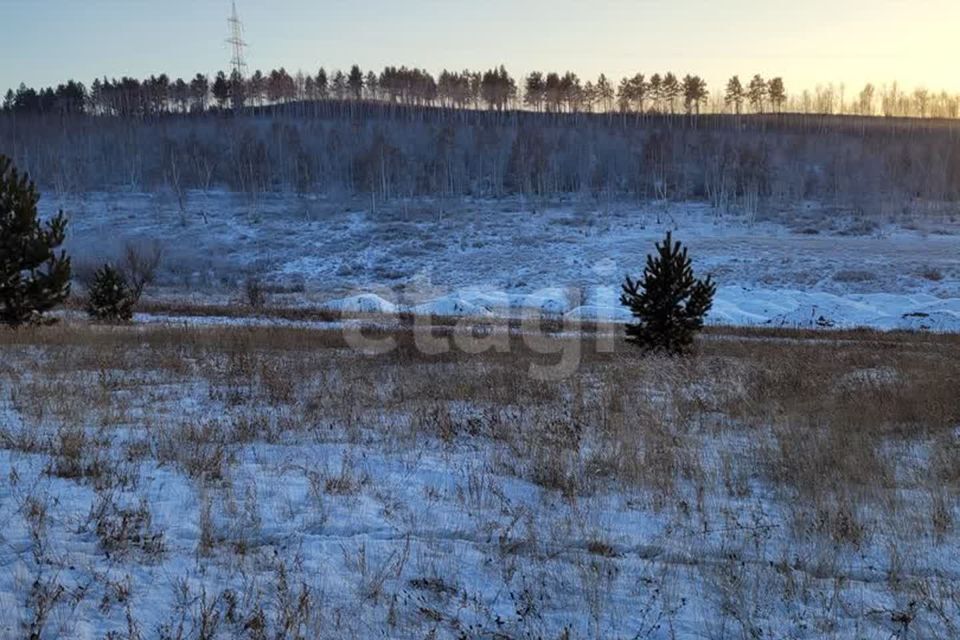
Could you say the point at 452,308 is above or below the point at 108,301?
below

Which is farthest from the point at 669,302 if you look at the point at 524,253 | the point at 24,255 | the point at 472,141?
the point at 472,141

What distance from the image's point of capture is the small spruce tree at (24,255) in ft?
47.5

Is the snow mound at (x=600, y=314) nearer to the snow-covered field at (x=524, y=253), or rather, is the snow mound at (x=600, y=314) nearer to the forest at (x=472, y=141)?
the snow-covered field at (x=524, y=253)

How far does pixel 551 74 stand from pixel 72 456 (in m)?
124

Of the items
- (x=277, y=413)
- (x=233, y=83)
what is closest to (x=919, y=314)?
(x=277, y=413)

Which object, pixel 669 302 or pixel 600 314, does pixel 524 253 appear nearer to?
pixel 600 314

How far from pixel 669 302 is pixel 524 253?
38581 millimetres

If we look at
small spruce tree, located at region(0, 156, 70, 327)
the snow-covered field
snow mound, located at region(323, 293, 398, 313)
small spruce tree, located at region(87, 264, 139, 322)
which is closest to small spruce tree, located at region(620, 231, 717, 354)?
small spruce tree, located at region(0, 156, 70, 327)

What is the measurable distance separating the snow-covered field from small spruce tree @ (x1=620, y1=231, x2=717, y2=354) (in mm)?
16662

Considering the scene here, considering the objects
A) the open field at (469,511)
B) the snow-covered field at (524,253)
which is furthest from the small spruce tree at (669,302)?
the snow-covered field at (524,253)

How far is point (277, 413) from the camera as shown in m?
7.41

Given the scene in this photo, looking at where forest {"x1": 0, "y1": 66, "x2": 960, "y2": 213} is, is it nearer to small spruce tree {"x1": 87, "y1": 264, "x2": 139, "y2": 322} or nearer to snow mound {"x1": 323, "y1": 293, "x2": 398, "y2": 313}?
snow mound {"x1": 323, "y1": 293, "x2": 398, "y2": 313}

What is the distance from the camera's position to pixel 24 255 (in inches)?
578

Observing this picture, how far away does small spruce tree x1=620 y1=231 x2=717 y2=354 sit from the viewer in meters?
14.6
